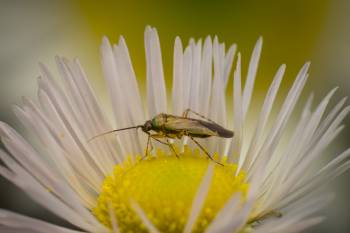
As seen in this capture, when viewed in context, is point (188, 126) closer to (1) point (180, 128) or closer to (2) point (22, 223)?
(1) point (180, 128)

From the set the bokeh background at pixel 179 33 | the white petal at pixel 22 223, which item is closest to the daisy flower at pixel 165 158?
the white petal at pixel 22 223

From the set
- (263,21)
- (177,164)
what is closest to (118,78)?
(177,164)

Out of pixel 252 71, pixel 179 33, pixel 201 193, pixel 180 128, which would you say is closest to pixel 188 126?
pixel 180 128

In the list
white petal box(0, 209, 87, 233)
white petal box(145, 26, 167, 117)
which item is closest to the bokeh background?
white petal box(145, 26, 167, 117)

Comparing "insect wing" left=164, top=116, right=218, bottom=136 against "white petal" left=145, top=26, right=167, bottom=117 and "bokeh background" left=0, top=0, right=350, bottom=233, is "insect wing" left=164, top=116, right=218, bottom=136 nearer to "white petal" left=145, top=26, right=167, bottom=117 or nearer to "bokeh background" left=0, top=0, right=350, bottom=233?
"white petal" left=145, top=26, right=167, bottom=117

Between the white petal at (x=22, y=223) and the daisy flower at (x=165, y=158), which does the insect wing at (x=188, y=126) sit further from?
the white petal at (x=22, y=223)
